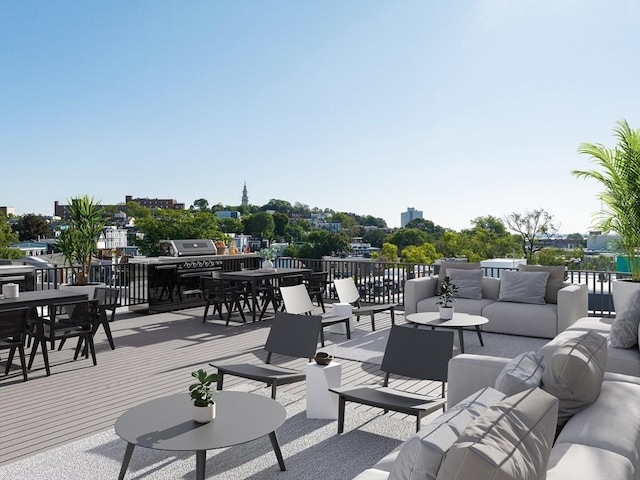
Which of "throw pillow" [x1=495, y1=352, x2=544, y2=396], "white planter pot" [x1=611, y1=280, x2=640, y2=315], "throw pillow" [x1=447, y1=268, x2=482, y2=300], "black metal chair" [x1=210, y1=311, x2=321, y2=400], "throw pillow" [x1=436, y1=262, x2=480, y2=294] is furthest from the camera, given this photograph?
"throw pillow" [x1=436, y1=262, x2=480, y2=294]

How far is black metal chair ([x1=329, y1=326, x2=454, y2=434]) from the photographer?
3.25m

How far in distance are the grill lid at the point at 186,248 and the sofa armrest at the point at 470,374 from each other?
7.27 m

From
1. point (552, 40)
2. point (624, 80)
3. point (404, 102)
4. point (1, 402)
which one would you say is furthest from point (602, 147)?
point (404, 102)

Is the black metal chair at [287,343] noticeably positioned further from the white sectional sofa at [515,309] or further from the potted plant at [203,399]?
the white sectional sofa at [515,309]

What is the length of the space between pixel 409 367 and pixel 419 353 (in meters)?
0.13

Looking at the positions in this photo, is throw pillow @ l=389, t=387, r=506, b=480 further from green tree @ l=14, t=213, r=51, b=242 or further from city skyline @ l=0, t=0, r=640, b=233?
green tree @ l=14, t=213, r=51, b=242

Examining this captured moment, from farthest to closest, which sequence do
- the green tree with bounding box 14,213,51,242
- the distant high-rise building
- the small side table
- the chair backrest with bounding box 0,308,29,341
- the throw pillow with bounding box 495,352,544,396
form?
the distant high-rise building
the green tree with bounding box 14,213,51,242
the chair backrest with bounding box 0,308,29,341
the small side table
the throw pillow with bounding box 495,352,544,396

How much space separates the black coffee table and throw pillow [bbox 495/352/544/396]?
45.2 inches

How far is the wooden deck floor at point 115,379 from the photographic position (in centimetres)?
377

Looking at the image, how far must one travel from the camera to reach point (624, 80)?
12.0 meters

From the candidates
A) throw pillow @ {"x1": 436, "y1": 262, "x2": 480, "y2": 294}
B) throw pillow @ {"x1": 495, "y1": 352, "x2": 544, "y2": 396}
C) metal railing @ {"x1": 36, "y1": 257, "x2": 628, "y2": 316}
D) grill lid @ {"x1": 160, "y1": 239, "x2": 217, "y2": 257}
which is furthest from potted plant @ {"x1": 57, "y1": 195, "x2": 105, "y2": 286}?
throw pillow @ {"x1": 495, "y1": 352, "x2": 544, "y2": 396}

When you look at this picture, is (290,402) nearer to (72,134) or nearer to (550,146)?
(550,146)

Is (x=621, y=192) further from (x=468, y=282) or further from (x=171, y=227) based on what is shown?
(x=171, y=227)

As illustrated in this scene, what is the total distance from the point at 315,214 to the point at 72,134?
119ft
